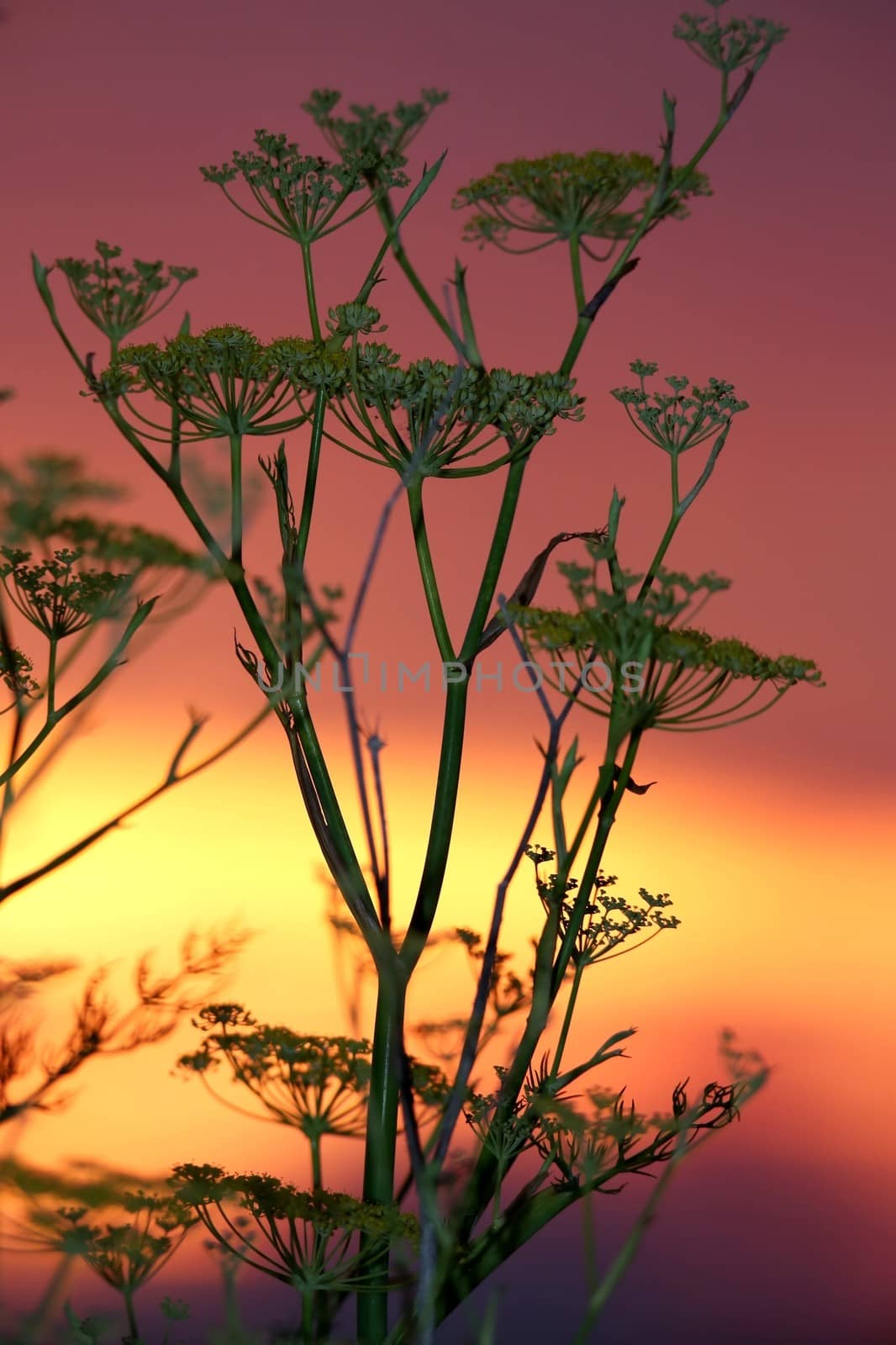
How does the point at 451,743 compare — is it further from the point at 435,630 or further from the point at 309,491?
the point at 309,491

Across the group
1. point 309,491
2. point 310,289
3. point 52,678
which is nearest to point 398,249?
point 310,289

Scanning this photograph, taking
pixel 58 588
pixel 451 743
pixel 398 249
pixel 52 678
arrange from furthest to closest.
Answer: pixel 451 743
pixel 398 249
pixel 58 588
pixel 52 678

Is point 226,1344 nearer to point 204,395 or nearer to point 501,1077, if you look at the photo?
point 501,1077

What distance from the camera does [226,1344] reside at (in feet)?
4.73

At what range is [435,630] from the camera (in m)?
2.36

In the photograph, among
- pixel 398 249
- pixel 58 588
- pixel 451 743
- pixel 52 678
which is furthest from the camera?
pixel 451 743

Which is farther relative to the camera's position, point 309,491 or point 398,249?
point 309,491

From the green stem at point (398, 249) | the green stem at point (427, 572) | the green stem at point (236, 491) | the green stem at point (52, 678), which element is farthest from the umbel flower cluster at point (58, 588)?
the green stem at point (398, 249)

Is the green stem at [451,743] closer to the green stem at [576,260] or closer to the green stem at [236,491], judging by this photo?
the green stem at [576,260]

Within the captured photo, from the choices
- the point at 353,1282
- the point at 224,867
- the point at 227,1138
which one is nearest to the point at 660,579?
the point at 353,1282

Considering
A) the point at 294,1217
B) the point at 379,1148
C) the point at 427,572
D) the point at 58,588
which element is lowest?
the point at 294,1217

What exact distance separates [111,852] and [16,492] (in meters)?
1.91

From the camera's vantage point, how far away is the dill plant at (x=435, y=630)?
2029mm

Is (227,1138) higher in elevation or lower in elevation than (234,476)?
lower
